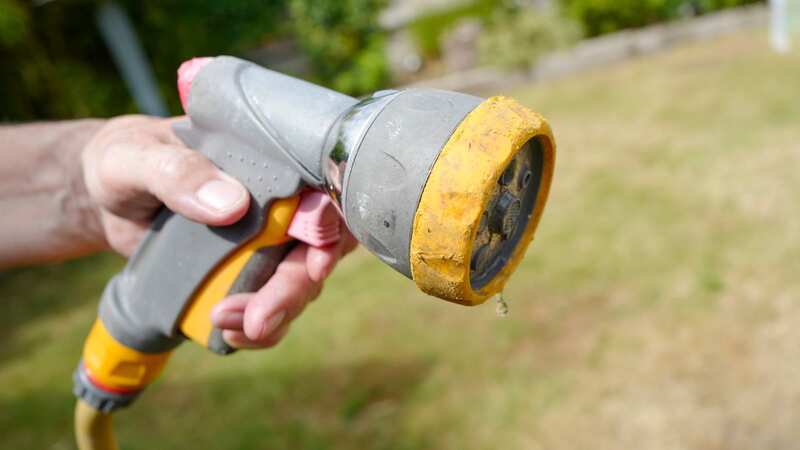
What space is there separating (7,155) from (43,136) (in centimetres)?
14

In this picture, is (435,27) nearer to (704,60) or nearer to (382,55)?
(382,55)

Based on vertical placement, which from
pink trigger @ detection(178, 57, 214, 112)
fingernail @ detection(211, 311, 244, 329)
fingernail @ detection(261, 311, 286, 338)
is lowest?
fingernail @ detection(261, 311, 286, 338)

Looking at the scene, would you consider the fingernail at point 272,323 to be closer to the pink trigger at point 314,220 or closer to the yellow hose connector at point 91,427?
the pink trigger at point 314,220

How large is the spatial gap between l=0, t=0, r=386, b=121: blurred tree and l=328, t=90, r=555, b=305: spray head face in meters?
7.15

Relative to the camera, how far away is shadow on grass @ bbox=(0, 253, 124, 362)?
496 cm

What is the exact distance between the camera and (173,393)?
3586mm

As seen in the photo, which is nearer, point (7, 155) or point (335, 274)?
point (7, 155)

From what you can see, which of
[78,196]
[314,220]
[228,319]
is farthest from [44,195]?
[314,220]

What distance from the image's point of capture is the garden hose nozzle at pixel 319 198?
3.09 ft

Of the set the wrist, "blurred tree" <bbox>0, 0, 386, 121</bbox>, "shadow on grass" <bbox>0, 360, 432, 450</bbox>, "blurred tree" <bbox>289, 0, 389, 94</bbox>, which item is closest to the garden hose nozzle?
the wrist

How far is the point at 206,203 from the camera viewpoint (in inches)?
48.1

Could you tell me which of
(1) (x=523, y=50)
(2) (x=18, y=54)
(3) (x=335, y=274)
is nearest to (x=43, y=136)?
(3) (x=335, y=274)

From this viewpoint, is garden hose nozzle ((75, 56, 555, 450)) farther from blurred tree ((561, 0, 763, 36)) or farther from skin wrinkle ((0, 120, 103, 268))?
blurred tree ((561, 0, 763, 36))

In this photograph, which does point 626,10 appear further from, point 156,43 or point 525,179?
point 525,179
